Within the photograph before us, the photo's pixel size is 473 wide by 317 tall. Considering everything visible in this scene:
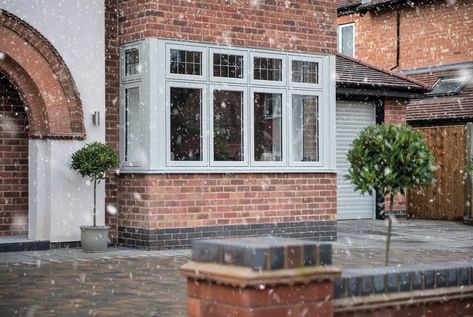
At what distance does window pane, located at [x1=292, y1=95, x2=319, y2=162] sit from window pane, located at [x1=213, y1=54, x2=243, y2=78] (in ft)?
4.14

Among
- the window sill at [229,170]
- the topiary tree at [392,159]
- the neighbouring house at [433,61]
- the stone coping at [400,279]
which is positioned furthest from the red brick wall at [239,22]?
the stone coping at [400,279]

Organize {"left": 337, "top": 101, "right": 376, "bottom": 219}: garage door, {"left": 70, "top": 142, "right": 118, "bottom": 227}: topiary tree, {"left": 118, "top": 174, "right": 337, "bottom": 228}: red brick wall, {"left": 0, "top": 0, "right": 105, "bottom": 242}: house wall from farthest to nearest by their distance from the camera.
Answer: {"left": 337, "top": 101, "right": 376, "bottom": 219}: garage door → {"left": 118, "top": 174, "right": 337, "bottom": 228}: red brick wall → {"left": 0, "top": 0, "right": 105, "bottom": 242}: house wall → {"left": 70, "top": 142, "right": 118, "bottom": 227}: topiary tree

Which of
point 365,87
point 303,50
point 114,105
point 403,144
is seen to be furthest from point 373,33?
point 403,144

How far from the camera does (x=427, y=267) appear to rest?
5.52 meters

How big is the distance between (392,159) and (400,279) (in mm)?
3449

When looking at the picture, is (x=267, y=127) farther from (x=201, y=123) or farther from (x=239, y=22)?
(x=239, y=22)

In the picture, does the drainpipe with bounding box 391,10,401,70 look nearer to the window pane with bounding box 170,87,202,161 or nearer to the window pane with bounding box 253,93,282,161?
the window pane with bounding box 253,93,282,161

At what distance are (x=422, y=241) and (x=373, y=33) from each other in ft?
39.0

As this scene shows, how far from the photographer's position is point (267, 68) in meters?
15.2

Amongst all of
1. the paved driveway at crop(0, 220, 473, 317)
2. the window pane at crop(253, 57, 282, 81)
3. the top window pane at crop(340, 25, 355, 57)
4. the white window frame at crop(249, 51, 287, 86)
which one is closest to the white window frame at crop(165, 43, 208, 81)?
the white window frame at crop(249, 51, 287, 86)

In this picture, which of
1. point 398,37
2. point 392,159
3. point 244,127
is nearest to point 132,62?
point 244,127

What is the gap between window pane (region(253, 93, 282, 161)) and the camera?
599 inches

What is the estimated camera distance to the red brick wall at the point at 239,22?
14008mm

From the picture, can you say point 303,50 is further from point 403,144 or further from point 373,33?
point 373,33
